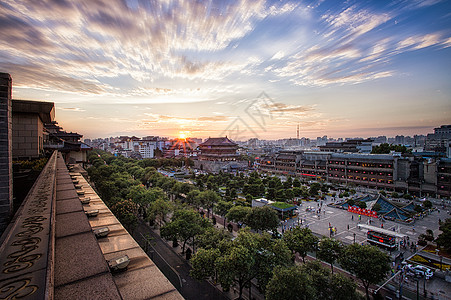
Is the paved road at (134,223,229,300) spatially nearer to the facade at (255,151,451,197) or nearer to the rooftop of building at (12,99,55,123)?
the rooftop of building at (12,99,55,123)

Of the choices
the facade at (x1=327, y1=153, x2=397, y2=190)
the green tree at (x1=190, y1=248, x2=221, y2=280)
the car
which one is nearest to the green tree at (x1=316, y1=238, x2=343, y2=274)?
the car

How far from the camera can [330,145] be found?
8331cm

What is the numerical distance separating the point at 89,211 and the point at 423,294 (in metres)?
21.7

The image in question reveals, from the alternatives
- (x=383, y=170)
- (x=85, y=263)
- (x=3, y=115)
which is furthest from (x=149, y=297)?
(x=383, y=170)

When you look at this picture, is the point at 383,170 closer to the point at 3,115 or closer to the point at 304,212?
the point at 304,212

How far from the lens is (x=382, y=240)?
21594 mm

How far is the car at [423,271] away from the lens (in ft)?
56.0

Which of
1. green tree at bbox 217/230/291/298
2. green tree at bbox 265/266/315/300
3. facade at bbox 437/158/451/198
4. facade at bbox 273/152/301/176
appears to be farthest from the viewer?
facade at bbox 273/152/301/176

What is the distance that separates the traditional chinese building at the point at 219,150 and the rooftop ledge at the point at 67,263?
74570 mm

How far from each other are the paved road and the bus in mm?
16868

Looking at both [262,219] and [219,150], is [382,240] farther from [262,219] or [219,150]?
[219,150]

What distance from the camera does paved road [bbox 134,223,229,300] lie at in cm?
1500

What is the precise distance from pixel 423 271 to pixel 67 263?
79.4 ft

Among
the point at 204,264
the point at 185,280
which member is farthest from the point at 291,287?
the point at 185,280
